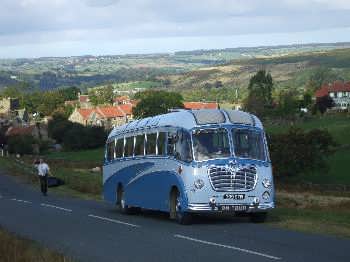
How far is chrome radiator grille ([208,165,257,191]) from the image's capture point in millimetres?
20797

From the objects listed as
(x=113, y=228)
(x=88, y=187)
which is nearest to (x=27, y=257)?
(x=113, y=228)

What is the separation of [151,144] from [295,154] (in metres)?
44.1

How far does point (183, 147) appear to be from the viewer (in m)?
21.9

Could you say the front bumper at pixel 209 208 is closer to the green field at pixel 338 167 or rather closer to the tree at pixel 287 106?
the green field at pixel 338 167

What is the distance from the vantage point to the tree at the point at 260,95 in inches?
6245

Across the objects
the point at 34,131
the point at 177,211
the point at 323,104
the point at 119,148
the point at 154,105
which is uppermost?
the point at 119,148

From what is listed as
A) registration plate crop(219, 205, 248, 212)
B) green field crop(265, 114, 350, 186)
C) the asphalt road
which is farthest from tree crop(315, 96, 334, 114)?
registration plate crop(219, 205, 248, 212)

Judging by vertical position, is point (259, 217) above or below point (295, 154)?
above

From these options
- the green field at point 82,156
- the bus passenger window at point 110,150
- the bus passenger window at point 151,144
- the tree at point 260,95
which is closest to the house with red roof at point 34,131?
the green field at point 82,156

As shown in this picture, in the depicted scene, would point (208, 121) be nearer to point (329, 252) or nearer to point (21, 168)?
point (329, 252)

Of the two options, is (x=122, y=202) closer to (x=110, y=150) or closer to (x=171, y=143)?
(x=110, y=150)

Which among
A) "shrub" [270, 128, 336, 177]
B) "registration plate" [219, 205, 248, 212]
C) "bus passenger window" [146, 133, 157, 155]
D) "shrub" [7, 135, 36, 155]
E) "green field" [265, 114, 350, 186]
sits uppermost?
"bus passenger window" [146, 133, 157, 155]

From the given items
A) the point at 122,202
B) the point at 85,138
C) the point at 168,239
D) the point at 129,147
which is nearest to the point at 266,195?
the point at 168,239

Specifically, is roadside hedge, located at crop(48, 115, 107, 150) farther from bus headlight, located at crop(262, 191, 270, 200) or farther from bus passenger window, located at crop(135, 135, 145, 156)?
bus headlight, located at crop(262, 191, 270, 200)
